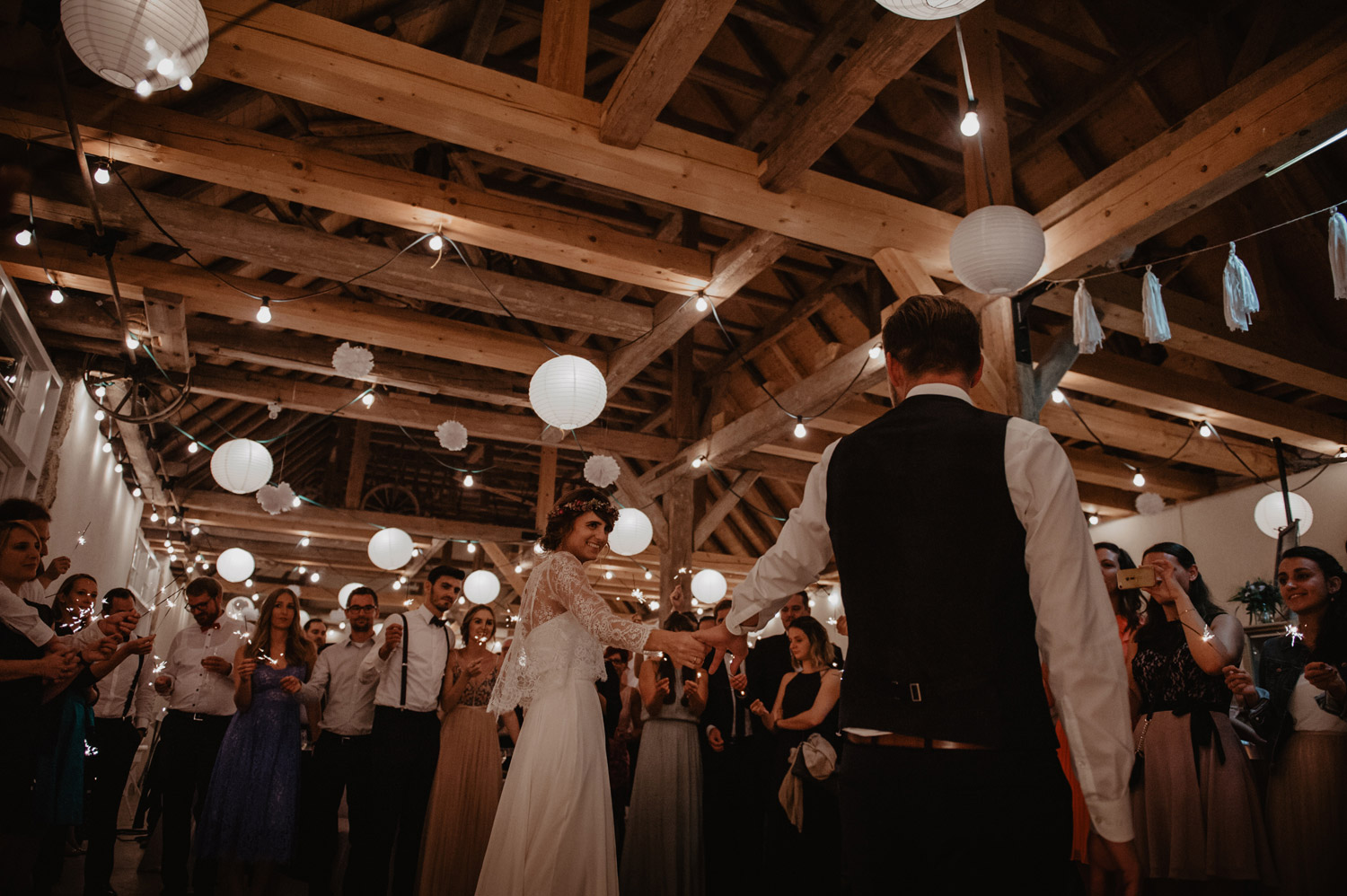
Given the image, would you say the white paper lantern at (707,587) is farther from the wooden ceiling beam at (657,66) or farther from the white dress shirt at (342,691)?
the wooden ceiling beam at (657,66)

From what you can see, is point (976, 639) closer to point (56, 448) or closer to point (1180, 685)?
point (1180, 685)

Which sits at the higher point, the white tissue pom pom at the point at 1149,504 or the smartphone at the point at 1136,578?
the white tissue pom pom at the point at 1149,504

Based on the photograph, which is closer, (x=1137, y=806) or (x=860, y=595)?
(x=860, y=595)

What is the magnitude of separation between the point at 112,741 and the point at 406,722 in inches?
71.6

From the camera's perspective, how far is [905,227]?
14.9 ft

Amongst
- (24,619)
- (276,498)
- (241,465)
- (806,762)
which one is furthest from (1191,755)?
(276,498)

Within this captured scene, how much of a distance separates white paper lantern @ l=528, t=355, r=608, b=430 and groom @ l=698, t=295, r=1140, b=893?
3.33 meters

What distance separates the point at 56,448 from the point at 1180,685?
756 centimetres

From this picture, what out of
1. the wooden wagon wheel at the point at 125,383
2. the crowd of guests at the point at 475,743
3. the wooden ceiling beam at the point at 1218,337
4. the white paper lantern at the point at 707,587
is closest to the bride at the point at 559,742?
the crowd of guests at the point at 475,743

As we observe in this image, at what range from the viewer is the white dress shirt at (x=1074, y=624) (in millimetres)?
1238

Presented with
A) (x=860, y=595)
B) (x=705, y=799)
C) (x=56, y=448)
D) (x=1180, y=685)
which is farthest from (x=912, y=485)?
(x=56, y=448)

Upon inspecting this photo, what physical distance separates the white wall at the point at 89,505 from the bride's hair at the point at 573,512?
5.48 m

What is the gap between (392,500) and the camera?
1541cm

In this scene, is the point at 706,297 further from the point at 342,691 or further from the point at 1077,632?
the point at 1077,632
